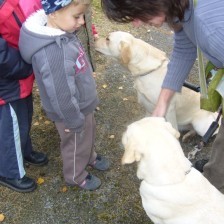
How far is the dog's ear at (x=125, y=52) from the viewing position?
144 inches

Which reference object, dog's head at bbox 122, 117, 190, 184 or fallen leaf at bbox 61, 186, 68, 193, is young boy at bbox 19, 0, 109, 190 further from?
fallen leaf at bbox 61, 186, 68, 193

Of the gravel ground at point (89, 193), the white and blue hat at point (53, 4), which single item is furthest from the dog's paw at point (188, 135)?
the white and blue hat at point (53, 4)

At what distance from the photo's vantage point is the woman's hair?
1982mm

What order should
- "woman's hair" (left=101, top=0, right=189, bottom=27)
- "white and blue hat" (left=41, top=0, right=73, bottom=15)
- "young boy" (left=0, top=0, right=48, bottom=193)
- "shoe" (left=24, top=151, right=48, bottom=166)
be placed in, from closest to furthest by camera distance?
1. "woman's hair" (left=101, top=0, right=189, bottom=27)
2. "white and blue hat" (left=41, top=0, right=73, bottom=15)
3. "young boy" (left=0, top=0, right=48, bottom=193)
4. "shoe" (left=24, top=151, right=48, bottom=166)

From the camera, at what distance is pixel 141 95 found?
384cm

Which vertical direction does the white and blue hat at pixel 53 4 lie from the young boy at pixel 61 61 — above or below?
above

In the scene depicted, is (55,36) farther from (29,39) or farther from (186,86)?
(186,86)

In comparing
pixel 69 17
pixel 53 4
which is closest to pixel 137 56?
pixel 69 17

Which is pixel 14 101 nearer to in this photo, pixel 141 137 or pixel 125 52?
pixel 141 137

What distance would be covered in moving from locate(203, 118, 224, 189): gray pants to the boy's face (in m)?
1.45

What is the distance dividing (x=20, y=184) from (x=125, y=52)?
1.63m

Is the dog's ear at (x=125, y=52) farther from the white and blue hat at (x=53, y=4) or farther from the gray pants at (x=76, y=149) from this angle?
the white and blue hat at (x=53, y=4)

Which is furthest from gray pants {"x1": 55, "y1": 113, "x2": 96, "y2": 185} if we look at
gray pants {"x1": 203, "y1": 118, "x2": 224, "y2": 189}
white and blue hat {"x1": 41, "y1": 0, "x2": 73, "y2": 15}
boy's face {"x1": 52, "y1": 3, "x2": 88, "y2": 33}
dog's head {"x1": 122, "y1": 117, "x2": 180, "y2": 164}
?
gray pants {"x1": 203, "y1": 118, "x2": 224, "y2": 189}

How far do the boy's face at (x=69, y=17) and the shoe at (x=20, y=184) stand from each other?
61.4 inches
